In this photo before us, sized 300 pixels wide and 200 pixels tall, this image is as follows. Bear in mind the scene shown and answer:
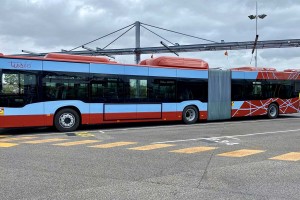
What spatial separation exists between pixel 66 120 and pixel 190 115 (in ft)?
21.9

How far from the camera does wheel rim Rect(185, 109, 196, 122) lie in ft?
65.0

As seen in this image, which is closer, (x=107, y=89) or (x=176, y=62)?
(x=107, y=89)

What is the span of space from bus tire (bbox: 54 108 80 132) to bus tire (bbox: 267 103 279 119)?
12.0m

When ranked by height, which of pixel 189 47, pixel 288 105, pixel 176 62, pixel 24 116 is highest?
pixel 189 47

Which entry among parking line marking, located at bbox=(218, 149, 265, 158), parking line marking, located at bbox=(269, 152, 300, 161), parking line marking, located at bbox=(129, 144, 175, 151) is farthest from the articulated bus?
parking line marking, located at bbox=(269, 152, 300, 161)

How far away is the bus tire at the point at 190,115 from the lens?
19609mm

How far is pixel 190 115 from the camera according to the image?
19922 millimetres

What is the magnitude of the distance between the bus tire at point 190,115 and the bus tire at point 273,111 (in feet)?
17.8

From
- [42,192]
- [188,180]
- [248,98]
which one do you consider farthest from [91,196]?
[248,98]

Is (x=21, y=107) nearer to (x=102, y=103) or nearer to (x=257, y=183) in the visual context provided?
(x=102, y=103)

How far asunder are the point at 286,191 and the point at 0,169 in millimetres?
5308

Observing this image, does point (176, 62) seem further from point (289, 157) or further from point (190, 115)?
point (289, 157)

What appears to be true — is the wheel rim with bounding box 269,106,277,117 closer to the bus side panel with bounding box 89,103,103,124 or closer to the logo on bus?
the bus side panel with bounding box 89,103,103,124

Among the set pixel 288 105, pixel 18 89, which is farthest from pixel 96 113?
pixel 288 105
